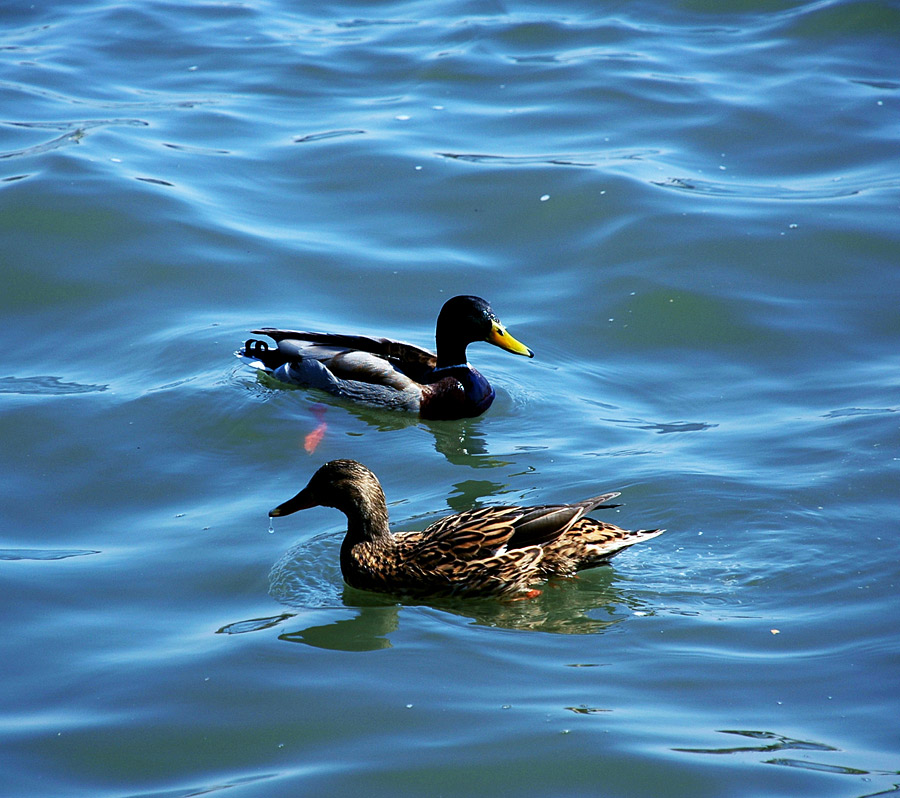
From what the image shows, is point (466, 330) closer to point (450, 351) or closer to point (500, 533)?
point (450, 351)

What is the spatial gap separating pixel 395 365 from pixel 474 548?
365 cm

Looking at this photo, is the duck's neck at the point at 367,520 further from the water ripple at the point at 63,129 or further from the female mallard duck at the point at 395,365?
the water ripple at the point at 63,129

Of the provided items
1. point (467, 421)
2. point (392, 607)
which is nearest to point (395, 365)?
point (467, 421)

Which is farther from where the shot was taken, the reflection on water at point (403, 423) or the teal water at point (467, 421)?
the reflection on water at point (403, 423)

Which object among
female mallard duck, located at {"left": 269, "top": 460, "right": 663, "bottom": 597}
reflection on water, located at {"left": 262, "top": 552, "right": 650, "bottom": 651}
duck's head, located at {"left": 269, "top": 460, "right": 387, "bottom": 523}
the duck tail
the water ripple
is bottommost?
reflection on water, located at {"left": 262, "top": 552, "right": 650, "bottom": 651}

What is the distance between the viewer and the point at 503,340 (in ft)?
33.7

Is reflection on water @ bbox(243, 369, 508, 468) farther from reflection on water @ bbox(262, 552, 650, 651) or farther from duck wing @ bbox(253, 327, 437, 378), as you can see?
reflection on water @ bbox(262, 552, 650, 651)

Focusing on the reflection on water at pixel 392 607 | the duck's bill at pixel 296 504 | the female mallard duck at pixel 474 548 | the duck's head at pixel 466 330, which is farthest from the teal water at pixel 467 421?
the duck's head at pixel 466 330

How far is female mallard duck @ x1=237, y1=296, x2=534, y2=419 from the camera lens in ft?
33.2

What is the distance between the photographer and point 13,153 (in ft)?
46.4

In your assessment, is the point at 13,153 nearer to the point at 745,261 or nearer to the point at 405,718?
the point at 745,261

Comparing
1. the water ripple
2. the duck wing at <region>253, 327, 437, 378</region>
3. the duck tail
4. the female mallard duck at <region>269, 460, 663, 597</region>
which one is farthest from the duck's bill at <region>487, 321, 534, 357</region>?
the water ripple

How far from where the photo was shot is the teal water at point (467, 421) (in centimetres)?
578

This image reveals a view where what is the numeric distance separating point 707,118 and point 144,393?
8377 millimetres
